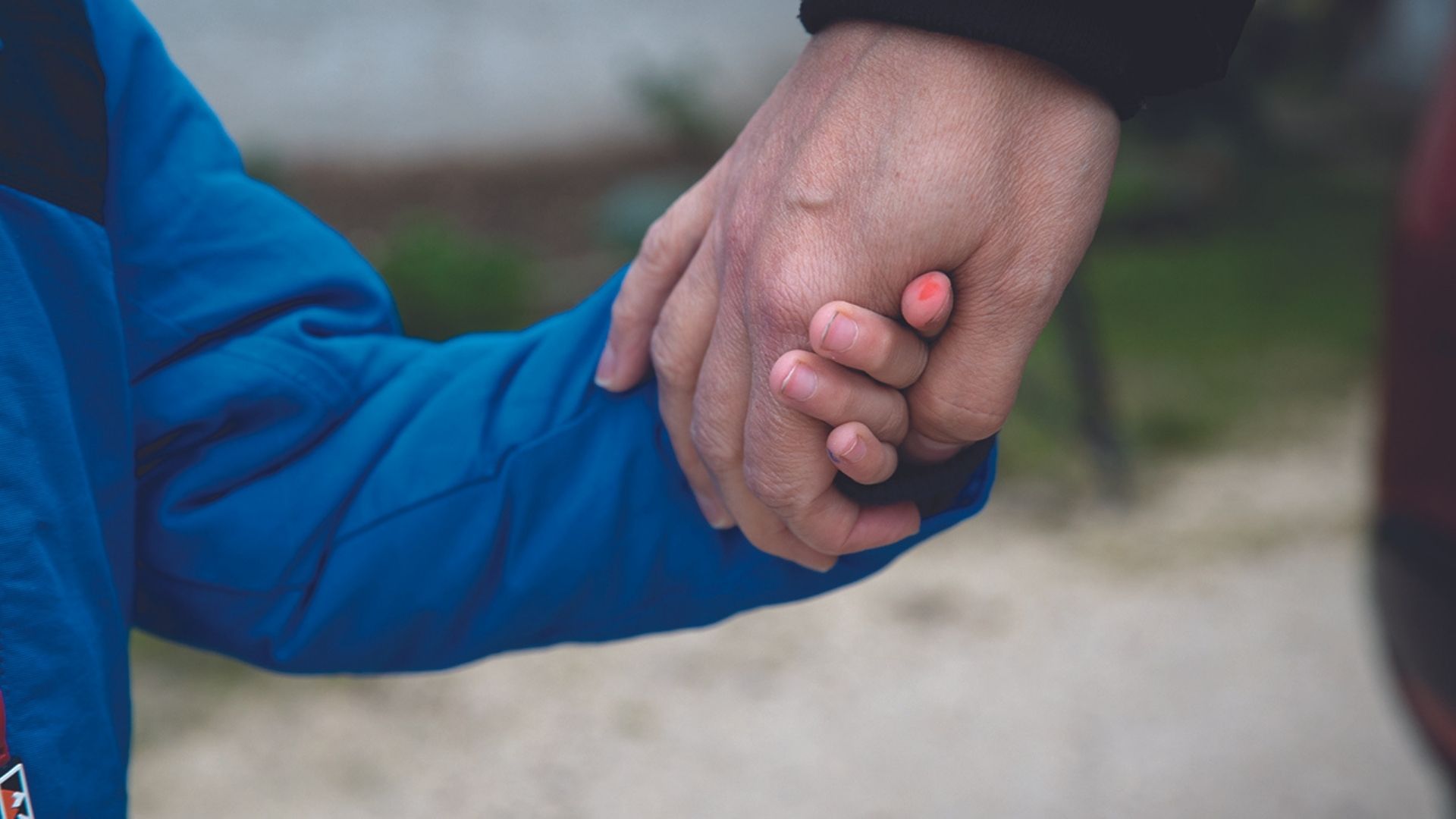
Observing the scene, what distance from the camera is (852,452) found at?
0.78 m

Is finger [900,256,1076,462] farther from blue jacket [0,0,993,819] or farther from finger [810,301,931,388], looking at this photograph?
blue jacket [0,0,993,819]

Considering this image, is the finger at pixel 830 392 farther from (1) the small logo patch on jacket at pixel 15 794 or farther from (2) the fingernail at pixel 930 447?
(1) the small logo patch on jacket at pixel 15 794

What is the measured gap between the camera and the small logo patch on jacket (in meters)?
0.73

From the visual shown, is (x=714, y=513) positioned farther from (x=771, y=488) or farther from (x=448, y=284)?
(x=448, y=284)

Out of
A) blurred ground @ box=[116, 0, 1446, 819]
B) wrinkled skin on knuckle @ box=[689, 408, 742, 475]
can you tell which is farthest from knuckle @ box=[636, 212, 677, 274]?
blurred ground @ box=[116, 0, 1446, 819]

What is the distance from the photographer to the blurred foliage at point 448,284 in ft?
12.4

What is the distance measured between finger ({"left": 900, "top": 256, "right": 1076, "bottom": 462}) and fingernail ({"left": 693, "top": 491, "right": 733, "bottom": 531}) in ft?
0.66

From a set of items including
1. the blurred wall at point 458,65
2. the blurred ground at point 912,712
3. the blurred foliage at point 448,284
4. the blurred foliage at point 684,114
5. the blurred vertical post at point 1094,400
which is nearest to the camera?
the blurred ground at point 912,712

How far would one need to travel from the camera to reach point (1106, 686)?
277 centimetres

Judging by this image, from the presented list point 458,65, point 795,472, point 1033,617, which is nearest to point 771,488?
point 795,472

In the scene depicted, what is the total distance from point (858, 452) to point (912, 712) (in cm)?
203

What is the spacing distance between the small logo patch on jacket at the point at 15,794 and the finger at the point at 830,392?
0.48 m

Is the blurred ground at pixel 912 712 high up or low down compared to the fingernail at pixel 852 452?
down

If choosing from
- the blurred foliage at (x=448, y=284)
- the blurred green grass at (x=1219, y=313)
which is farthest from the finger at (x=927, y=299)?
the blurred foliage at (x=448, y=284)
